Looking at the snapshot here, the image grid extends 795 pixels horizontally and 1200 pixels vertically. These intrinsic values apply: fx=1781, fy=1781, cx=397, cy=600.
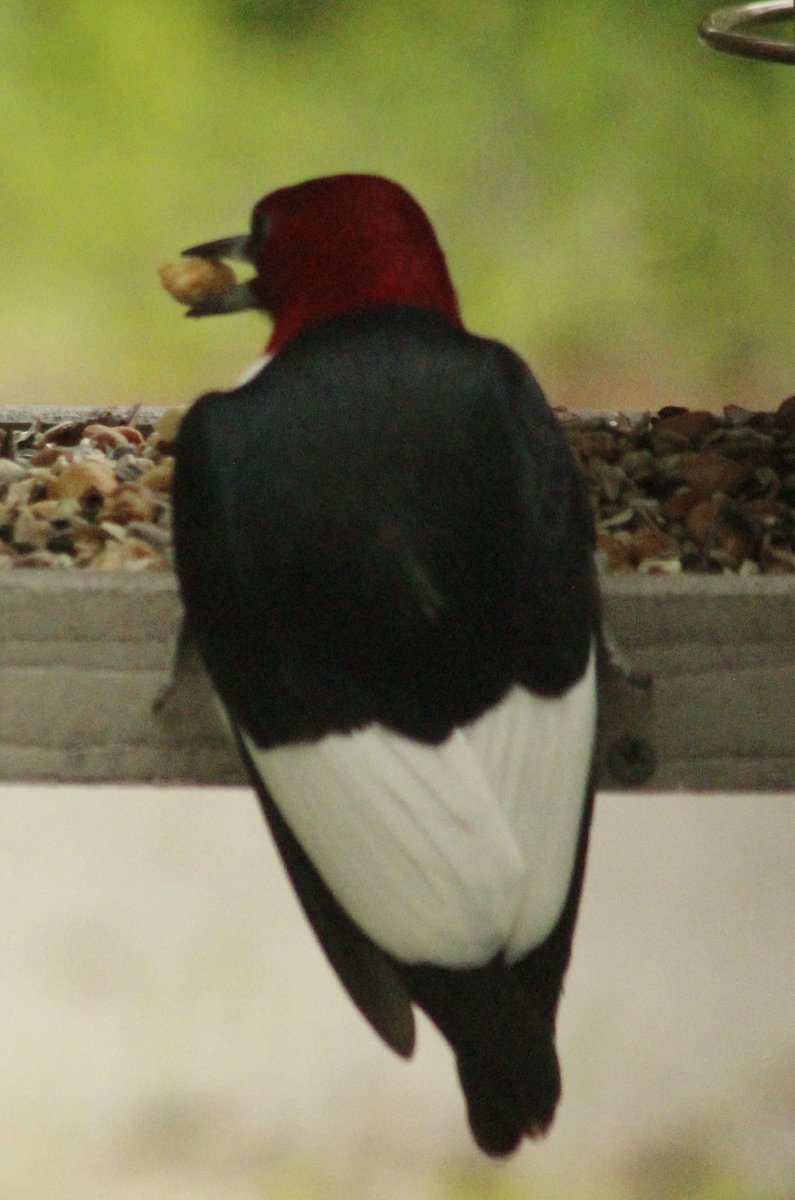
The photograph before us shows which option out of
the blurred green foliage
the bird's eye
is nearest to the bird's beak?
the bird's eye

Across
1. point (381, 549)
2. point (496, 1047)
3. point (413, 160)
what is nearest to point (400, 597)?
point (381, 549)

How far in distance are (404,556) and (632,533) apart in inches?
8.4

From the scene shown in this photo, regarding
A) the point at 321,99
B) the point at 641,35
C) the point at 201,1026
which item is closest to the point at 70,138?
the point at 321,99

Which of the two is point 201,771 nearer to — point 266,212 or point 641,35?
point 266,212

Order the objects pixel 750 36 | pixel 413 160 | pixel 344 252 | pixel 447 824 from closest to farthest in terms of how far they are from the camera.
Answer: pixel 447 824, pixel 344 252, pixel 750 36, pixel 413 160

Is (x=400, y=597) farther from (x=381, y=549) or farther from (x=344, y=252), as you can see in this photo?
(x=344, y=252)

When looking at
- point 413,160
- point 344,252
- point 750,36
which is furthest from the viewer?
point 413,160

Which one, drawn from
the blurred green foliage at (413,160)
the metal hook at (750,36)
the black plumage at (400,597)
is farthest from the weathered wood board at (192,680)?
the blurred green foliage at (413,160)

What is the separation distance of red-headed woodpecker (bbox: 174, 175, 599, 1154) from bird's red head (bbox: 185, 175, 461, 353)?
8 centimetres

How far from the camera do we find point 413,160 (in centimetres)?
131

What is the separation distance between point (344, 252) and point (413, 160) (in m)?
0.45

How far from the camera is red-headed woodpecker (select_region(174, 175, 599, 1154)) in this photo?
2.39ft

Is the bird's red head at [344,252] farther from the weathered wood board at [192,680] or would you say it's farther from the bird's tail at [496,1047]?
the bird's tail at [496,1047]

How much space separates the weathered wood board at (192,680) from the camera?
785mm
